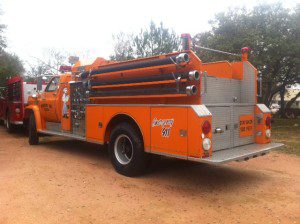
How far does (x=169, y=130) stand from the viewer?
5391 millimetres

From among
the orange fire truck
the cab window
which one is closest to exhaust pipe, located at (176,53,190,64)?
the orange fire truck

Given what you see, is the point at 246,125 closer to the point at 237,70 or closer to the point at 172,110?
the point at 237,70

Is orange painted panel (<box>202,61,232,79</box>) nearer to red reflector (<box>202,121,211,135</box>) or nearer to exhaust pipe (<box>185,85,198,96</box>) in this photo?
exhaust pipe (<box>185,85,198,96</box>)

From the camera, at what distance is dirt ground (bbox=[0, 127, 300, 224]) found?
4.30m

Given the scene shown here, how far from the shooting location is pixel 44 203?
4727mm

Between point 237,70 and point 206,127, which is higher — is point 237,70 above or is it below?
above

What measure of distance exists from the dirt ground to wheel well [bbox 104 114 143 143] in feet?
2.49

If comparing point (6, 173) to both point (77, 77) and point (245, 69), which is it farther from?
point (245, 69)

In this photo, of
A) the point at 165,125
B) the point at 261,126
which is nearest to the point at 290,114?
the point at 261,126

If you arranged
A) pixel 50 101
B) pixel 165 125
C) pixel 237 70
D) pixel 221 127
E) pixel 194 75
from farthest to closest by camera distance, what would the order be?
1. pixel 50 101
2. pixel 237 70
3. pixel 221 127
4. pixel 165 125
5. pixel 194 75

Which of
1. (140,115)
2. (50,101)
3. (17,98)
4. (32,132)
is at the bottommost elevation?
(32,132)

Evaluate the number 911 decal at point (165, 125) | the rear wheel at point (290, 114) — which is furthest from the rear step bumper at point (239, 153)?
the rear wheel at point (290, 114)

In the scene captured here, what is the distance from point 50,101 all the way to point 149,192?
4.91 meters

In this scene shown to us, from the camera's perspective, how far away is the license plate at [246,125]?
6.25 metres
